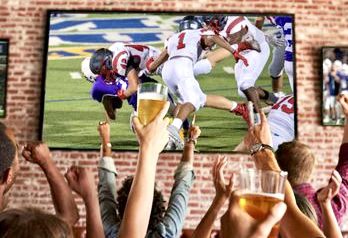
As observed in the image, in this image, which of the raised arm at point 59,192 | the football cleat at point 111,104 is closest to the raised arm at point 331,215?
the raised arm at point 59,192

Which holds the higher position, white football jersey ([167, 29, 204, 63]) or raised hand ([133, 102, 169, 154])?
white football jersey ([167, 29, 204, 63])

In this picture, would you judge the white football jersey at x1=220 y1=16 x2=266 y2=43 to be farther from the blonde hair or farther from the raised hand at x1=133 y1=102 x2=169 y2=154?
the raised hand at x1=133 y1=102 x2=169 y2=154

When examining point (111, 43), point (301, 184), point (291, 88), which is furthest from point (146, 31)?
point (301, 184)

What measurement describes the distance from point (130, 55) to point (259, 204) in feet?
13.8

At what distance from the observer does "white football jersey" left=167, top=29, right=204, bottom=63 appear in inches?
203

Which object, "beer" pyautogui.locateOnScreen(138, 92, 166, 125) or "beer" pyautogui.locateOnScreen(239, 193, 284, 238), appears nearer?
"beer" pyautogui.locateOnScreen(239, 193, 284, 238)

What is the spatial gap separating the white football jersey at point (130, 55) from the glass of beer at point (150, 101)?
357 centimetres

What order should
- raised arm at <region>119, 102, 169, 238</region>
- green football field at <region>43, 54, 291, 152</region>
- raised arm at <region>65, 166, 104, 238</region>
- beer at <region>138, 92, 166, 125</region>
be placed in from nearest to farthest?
raised arm at <region>119, 102, 169, 238</region> → beer at <region>138, 92, 166, 125</region> → raised arm at <region>65, 166, 104, 238</region> → green football field at <region>43, 54, 291, 152</region>

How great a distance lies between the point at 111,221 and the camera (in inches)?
92.1

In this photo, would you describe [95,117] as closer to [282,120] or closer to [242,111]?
[242,111]

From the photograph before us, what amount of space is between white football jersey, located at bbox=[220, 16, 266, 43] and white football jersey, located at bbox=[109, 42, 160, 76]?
682 mm

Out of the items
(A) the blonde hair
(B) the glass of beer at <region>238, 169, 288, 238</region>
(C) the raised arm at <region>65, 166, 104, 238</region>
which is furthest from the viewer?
(A) the blonde hair

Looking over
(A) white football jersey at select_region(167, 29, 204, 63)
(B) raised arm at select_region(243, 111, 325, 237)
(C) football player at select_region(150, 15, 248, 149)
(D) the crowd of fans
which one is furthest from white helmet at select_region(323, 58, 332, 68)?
(B) raised arm at select_region(243, 111, 325, 237)

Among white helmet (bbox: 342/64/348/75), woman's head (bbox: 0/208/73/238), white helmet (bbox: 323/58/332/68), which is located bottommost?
woman's head (bbox: 0/208/73/238)
